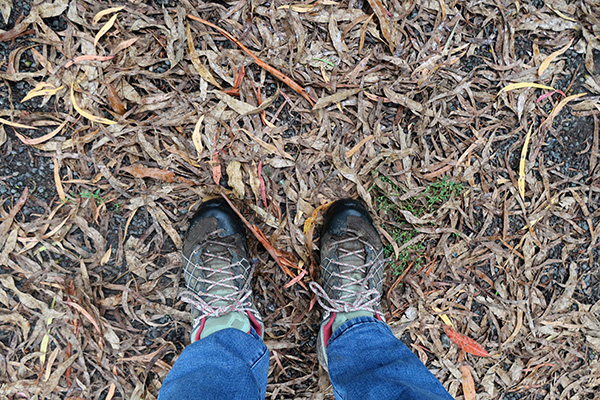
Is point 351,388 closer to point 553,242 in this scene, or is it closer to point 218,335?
point 218,335

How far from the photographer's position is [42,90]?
5.03 ft

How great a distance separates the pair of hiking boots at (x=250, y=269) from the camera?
1.57 meters

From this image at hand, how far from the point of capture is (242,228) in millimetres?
1662

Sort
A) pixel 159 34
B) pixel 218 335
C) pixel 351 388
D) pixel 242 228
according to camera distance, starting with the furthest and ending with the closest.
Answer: pixel 242 228 < pixel 159 34 < pixel 218 335 < pixel 351 388

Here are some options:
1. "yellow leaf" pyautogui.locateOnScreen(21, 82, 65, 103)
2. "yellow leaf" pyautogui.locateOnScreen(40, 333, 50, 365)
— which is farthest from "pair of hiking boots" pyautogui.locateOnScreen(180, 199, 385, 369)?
"yellow leaf" pyautogui.locateOnScreen(21, 82, 65, 103)

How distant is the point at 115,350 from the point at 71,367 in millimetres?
223

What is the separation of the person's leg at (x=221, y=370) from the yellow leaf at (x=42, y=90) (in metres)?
1.26

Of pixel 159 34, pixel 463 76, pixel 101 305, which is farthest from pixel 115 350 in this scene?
pixel 463 76

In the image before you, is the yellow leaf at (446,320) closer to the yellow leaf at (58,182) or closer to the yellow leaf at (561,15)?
the yellow leaf at (561,15)

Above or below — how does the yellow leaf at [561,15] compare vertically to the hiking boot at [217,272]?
above

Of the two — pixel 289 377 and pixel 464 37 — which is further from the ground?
pixel 464 37

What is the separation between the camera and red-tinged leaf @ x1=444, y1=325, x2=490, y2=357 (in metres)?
1.72

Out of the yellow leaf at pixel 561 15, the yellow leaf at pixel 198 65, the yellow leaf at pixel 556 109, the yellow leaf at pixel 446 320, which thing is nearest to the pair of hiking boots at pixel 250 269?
the yellow leaf at pixel 446 320

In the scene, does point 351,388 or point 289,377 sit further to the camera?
point 289,377
